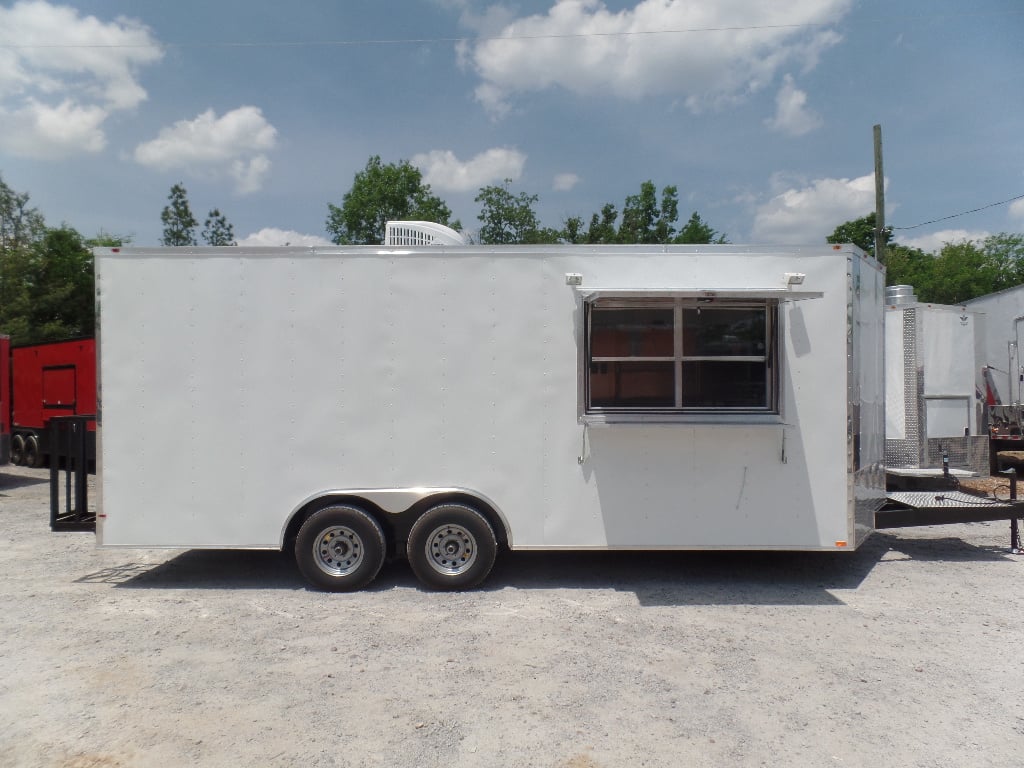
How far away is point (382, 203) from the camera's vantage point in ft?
108

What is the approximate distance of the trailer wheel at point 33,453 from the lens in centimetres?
1455

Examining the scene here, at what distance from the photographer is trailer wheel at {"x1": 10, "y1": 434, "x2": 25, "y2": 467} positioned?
49.0 feet

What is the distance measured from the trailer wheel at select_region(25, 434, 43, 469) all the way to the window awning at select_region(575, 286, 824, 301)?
14902 mm

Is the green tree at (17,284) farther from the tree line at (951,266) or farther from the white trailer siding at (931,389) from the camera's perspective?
the tree line at (951,266)

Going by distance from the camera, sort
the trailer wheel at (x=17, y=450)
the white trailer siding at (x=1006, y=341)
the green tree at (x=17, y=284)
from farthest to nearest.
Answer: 1. the green tree at (x=17, y=284)
2. the trailer wheel at (x=17, y=450)
3. the white trailer siding at (x=1006, y=341)

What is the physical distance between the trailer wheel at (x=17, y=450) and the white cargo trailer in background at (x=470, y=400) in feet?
41.1

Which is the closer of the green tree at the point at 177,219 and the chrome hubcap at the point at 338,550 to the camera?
the chrome hubcap at the point at 338,550

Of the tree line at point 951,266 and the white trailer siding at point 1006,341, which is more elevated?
the tree line at point 951,266

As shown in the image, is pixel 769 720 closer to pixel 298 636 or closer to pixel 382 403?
pixel 298 636

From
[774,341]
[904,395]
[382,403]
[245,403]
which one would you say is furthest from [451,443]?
[904,395]

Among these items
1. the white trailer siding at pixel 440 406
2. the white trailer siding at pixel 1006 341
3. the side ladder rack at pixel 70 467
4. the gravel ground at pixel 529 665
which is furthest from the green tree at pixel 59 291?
the white trailer siding at pixel 1006 341

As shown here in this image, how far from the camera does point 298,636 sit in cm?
457

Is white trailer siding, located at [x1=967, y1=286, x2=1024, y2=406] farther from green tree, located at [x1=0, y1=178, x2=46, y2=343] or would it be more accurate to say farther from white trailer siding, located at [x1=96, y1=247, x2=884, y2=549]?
green tree, located at [x1=0, y1=178, x2=46, y2=343]

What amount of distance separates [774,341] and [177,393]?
503cm
